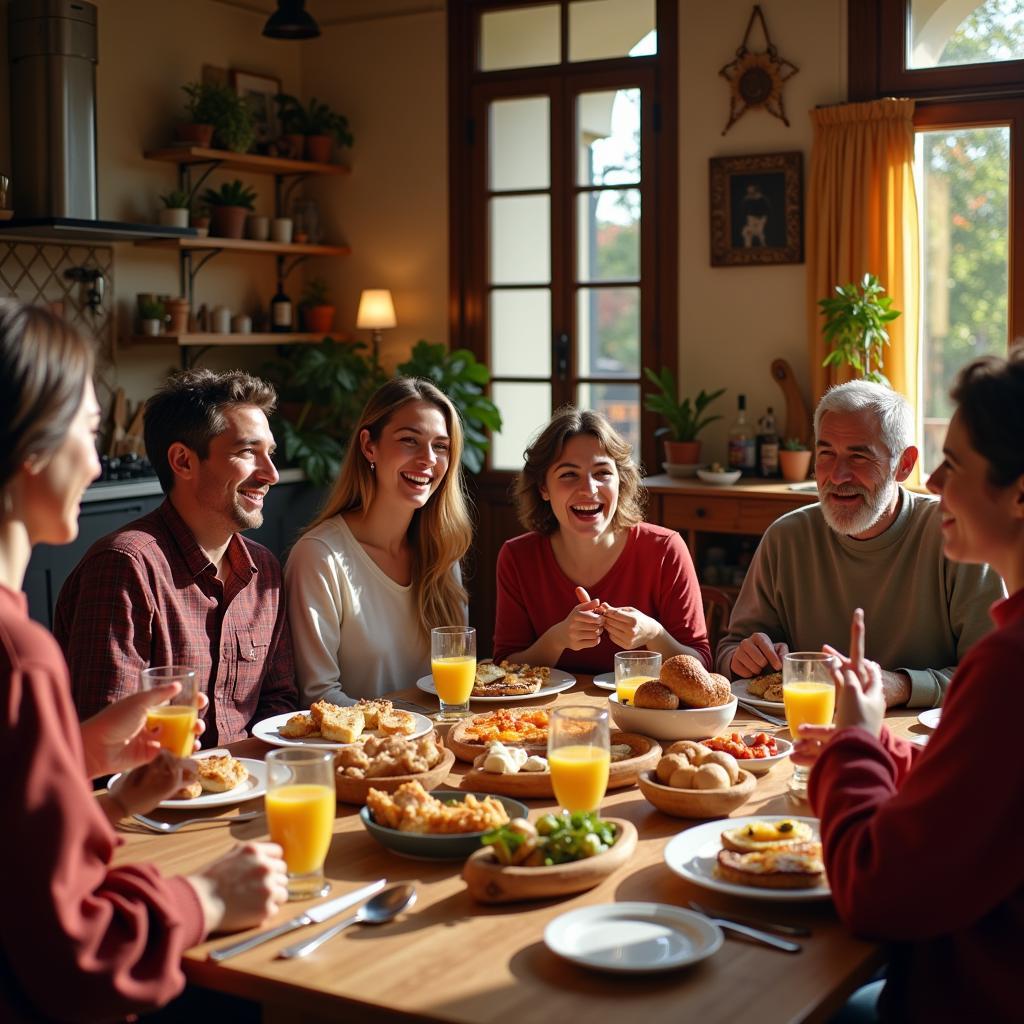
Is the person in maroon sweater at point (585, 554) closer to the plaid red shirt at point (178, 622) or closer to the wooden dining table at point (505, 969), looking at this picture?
the plaid red shirt at point (178, 622)

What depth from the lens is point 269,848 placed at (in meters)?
1.46

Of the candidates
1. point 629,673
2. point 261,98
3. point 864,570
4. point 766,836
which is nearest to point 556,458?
A: point 864,570

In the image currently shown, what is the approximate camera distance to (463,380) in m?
5.60

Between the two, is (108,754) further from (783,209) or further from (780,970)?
(783,209)

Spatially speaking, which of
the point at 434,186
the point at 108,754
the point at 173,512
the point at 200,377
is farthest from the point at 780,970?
the point at 434,186

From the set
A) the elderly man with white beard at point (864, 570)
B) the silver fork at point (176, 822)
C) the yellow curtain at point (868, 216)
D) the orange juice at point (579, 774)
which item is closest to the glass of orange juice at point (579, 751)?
the orange juice at point (579, 774)

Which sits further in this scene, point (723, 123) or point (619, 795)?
point (723, 123)

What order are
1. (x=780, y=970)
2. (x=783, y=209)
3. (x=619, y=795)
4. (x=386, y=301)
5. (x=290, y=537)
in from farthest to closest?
1. (x=386, y=301)
2. (x=290, y=537)
3. (x=783, y=209)
4. (x=619, y=795)
5. (x=780, y=970)

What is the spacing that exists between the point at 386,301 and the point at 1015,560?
473cm

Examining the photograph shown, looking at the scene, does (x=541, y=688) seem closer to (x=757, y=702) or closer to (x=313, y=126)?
(x=757, y=702)

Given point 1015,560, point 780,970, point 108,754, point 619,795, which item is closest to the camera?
point 780,970

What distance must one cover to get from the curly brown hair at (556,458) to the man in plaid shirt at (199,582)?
677 millimetres

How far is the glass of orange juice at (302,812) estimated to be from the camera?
1.54 metres

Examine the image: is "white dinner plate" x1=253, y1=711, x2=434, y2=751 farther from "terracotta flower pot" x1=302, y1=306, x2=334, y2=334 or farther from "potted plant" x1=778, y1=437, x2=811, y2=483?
"terracotta flower pot" x1=302, y1=306, x2=334, y2=334
